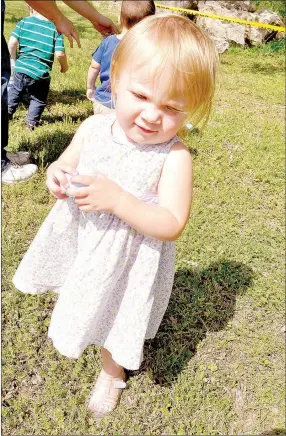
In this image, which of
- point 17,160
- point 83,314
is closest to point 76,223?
point 83,314

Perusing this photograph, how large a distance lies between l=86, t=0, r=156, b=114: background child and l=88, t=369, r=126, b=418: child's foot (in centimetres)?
225

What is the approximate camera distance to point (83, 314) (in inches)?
78.2

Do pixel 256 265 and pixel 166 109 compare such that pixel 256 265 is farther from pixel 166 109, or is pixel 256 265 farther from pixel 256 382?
pixel 166 109

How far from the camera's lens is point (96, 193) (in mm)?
1611

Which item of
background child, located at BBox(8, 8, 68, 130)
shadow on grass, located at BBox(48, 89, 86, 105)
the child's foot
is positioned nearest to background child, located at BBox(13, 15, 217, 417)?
the child's foot

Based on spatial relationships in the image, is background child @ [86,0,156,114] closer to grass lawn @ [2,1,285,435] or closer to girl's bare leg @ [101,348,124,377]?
grass lawn @ [2,1,285,435]

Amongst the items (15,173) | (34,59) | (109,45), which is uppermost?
(109,45)

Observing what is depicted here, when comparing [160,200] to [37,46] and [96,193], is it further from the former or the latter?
[37,46]

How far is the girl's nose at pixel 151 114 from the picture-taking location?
62.8 inches

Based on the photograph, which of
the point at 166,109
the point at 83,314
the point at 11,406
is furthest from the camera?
the point at 11,406

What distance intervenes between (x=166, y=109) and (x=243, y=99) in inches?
237

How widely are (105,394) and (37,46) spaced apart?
12.4 ft

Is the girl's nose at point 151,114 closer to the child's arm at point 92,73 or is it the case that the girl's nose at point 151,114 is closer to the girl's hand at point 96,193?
the girl's hand at point 96,193

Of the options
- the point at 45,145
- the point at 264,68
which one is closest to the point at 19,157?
the point at 45,145
